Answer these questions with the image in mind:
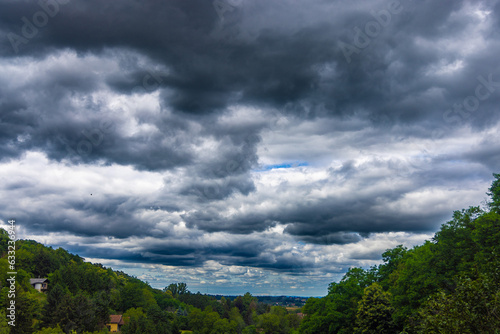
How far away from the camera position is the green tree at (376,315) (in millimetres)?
63250

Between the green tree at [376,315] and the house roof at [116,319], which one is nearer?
the green tree at [376,315]

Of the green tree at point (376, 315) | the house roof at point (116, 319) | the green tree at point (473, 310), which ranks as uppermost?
the green tree at point (473, 310)

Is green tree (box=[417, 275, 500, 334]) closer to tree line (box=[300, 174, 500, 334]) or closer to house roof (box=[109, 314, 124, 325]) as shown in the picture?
tree line (box=[300, 174, 500, 334])

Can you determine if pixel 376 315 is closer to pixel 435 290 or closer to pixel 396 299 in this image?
pixel 396 299

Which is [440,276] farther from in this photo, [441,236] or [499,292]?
[499,292]

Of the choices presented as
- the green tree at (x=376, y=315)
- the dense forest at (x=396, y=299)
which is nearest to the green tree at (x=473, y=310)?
the dense forest at (x=396, y=299)

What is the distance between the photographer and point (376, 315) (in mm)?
63125

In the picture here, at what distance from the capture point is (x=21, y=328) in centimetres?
8375

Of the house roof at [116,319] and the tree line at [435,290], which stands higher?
the tree line at [435,290]

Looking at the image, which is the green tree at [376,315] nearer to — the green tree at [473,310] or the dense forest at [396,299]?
the dense forest at [396,299]

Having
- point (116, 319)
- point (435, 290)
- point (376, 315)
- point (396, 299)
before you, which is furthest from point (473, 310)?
point (116, 319)

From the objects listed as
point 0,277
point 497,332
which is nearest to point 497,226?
point 497,332

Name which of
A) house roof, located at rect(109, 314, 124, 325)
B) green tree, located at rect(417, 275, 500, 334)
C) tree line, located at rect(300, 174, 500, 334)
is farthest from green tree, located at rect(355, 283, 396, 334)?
house roof, located at rect(109, 314, 124, 325)

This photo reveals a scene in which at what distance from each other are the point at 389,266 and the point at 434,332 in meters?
59.7
